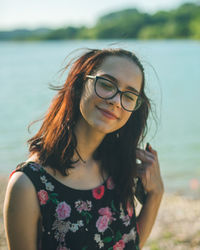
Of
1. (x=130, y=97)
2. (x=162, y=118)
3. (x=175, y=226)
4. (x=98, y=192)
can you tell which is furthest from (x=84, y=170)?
(x=162, y=118)

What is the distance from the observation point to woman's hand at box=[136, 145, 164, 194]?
6.98ft

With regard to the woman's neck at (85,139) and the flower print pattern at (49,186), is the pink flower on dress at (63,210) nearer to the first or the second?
the flower print pattern at (49,186)

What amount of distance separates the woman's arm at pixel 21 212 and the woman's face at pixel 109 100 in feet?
1.40

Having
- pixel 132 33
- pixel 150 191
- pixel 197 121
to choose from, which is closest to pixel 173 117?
pixel 197 121

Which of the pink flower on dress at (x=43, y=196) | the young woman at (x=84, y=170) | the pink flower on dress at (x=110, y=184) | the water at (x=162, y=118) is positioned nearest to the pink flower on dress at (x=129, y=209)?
the young woman at (x=84, y=170)

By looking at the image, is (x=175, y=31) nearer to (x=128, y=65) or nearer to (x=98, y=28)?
(x=98, y=28)

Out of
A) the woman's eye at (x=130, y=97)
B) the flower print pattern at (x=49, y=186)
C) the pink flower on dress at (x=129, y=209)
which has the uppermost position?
the woman's eye at (x=130, y=97)

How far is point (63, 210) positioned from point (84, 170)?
0.28 meters

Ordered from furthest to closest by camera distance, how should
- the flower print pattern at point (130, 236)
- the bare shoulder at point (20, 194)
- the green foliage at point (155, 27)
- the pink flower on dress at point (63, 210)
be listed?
the green foliage at point (155, 27)
the flower print pattern at point (130, 236)
the pink flower on dress at point (63, 210)
the bare shoulder at point (20, 194)

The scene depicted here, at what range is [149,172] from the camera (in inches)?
83.7

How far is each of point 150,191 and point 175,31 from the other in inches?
3344

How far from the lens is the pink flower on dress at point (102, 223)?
5.98ft

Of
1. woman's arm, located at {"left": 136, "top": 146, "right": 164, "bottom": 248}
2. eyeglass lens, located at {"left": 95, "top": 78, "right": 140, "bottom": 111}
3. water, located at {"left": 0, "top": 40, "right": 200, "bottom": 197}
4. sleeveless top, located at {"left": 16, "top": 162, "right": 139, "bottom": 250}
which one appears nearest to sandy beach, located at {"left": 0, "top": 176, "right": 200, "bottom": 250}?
water, located at {"left": 0, "top": 40, "right": 200, "bottom": 197}

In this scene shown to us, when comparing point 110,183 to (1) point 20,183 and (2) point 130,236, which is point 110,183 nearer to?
(2) point 130,236
